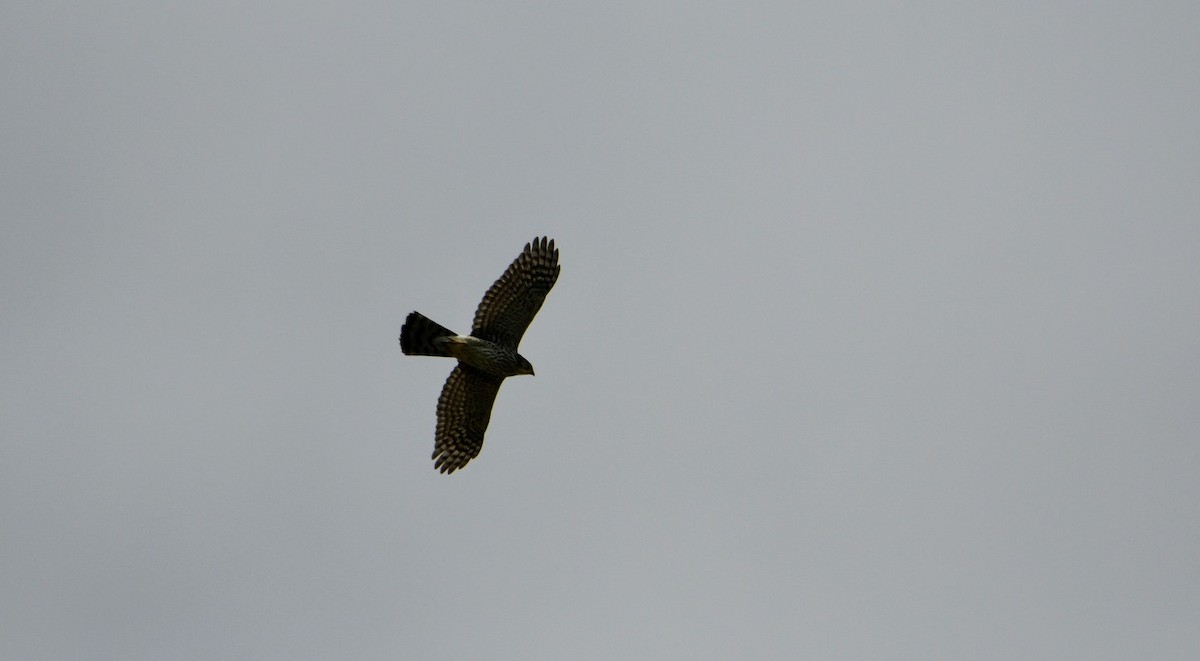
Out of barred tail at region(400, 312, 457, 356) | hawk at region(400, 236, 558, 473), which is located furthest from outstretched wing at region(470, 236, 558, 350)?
barred tail at region(400, 312, 457, 356)

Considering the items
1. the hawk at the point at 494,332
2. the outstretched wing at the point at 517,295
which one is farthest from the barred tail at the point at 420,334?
the outstretched wing at the point at 517,295

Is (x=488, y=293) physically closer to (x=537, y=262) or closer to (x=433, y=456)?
(x=537, y=262)

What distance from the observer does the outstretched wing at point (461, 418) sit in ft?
71.5

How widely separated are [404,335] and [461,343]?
86 cm

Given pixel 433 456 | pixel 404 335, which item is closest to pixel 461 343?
pixel 404 335

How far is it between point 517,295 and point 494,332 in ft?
2.30

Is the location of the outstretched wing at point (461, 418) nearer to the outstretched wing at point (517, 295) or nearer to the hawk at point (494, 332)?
the hawk at point (494, 332)

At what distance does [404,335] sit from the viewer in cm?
2066

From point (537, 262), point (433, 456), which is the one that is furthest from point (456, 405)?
point (537, 262)

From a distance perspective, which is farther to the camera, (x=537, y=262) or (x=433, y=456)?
(x=433, y=456)

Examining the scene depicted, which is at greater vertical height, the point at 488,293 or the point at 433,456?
the point at 488,293

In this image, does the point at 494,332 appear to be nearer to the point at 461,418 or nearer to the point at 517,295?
the point at 517,295

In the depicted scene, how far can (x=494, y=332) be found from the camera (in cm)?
2111

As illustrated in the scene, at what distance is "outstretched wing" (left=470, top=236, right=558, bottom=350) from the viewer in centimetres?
2075
